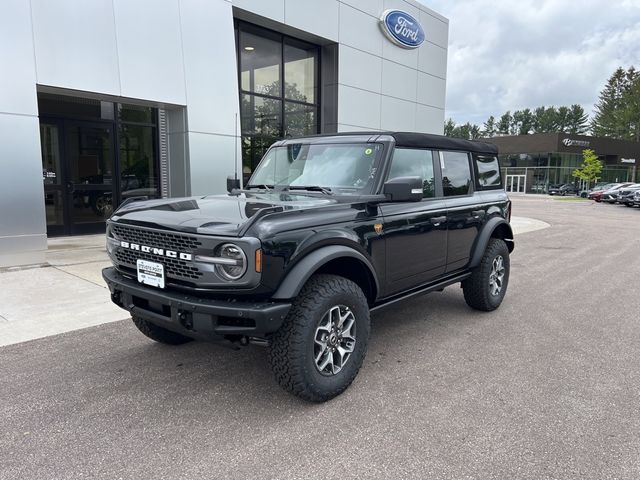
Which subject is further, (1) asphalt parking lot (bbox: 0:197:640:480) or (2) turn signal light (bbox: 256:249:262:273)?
(2) turn signal light (bbox: 256:249:262:273)

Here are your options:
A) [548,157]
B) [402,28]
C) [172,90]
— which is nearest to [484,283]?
[172,90]

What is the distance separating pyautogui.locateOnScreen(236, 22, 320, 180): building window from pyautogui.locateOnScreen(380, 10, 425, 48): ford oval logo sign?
2.46 meters

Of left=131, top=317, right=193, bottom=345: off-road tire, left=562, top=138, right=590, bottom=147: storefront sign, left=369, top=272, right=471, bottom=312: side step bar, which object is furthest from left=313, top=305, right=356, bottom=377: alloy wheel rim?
left=562, top=138, right=590, bottom=147: storefront sign

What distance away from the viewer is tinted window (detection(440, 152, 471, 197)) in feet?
15.6

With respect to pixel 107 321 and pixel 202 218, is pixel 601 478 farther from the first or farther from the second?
pixel 107 321

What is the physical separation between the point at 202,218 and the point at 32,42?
21.1 feet

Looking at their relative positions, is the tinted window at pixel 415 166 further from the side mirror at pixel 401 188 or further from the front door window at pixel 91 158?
the front door window at pixel 91 158

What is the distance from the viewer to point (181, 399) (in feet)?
11.0

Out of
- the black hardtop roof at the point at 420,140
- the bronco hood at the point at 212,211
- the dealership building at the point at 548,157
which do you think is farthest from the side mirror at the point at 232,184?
the dealership building at the point at 548,157

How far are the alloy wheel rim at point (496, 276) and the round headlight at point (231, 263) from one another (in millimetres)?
3468

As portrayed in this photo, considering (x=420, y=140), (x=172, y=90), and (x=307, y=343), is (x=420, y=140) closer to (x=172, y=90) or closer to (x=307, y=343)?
(x=307, y=343)

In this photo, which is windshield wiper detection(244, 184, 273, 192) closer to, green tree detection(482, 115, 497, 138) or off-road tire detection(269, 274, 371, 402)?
off-road tire detection(269, 274, 371, 402)

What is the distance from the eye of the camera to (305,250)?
3.12 m

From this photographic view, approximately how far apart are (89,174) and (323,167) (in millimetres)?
8502
